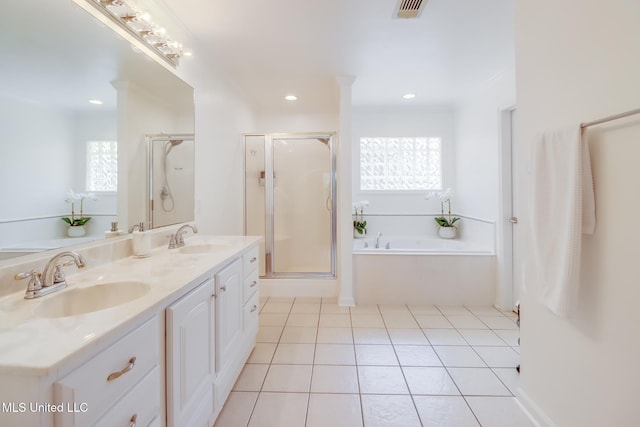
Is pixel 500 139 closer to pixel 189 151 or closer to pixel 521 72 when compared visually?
pixel 521 72

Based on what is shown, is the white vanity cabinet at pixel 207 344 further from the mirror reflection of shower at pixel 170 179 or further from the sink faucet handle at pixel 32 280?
the mirror reflection of shower at pixel 170 179

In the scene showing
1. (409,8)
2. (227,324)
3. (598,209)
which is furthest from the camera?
(409,8)

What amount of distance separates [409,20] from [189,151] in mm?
1839

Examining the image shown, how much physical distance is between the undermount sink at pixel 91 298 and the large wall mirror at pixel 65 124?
24 centimetres

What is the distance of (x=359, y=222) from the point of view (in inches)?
161

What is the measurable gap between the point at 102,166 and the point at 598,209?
7.06 ft

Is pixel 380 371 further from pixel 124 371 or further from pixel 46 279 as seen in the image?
pixel 46 279

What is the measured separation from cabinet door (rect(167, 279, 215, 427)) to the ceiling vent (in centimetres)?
202

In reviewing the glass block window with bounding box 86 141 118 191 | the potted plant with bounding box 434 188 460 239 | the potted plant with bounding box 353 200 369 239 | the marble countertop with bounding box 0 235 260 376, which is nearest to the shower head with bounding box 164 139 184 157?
the glass block window with bounding box 86 141 118 191

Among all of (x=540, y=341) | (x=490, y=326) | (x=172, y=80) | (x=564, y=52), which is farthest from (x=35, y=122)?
(x=490, y=326)

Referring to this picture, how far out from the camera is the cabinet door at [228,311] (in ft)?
5.00

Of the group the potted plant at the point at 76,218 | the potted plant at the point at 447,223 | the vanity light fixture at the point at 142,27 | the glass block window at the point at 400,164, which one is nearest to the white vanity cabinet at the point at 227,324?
the potted plant at the point at 76,218

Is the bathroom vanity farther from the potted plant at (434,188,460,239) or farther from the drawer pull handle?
the potted plant at (434,188,460,239)

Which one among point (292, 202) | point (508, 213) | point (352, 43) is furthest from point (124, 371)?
point (508, 213)
